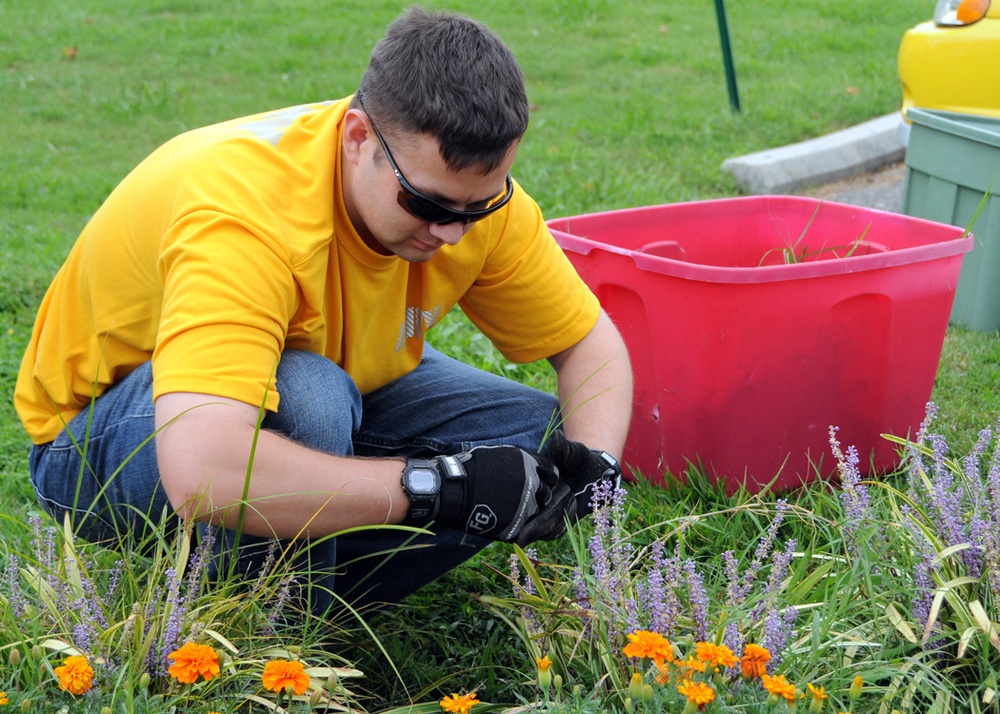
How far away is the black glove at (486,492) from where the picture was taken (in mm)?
1846

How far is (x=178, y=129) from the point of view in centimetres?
612

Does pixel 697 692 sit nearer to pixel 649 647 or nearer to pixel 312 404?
pixel 649 647

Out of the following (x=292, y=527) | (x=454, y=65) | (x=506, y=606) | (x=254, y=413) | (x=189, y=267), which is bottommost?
(x=506, y=606)

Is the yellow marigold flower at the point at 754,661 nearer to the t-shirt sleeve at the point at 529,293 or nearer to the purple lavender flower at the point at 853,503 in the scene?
the purple lavender flower at the point at 853,503

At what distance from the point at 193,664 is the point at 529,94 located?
5.68 metres

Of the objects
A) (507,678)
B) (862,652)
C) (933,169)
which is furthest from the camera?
(933,169)

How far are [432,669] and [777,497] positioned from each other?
95 cm

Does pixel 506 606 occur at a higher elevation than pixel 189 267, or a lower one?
lower

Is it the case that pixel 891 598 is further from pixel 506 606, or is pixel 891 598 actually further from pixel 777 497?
pixel 777 497

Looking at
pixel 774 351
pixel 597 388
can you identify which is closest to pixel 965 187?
pixel 774 351

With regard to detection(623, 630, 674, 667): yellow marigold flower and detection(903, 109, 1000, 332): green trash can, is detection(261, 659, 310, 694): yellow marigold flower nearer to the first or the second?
detection(623, 630, 674, 667): yellow marigold flower

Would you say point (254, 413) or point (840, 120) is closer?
point (254, 413)

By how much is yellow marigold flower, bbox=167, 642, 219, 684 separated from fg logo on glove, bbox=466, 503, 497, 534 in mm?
561

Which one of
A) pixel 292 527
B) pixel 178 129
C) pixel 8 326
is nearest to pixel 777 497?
pixel 292 527
